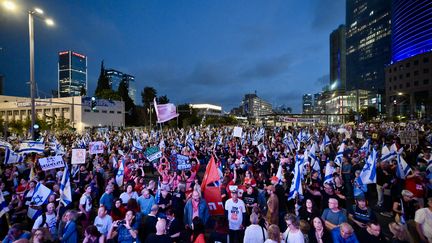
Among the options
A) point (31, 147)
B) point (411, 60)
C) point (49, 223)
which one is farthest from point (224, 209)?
point (411, 60)

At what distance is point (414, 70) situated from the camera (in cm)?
9781

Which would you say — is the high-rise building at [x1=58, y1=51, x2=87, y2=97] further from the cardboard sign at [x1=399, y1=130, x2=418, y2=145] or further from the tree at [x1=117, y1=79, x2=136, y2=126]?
the cardboard sign at [x1=399, y1=130, x2=418, y2=145]

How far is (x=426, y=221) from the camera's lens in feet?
17.8

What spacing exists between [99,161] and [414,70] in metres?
115

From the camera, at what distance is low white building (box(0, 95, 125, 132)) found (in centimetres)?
6341

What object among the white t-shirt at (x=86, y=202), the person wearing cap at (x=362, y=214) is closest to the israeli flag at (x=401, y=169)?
the person wearing cap at (x=362, y=214)

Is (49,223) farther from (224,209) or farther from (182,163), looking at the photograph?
(182,163)

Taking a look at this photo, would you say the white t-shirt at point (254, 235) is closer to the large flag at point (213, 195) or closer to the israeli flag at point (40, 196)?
the large flag at point (213, 195)

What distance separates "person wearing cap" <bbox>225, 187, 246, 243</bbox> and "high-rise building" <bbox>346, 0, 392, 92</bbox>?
462 feet

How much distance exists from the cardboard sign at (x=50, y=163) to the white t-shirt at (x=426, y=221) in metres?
10.0

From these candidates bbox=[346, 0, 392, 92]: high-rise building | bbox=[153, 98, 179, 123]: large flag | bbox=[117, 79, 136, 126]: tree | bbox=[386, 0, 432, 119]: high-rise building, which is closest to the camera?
bbox=[153, 98, 179, 123]: large flag

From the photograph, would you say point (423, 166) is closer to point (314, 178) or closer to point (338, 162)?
point (338, 162)

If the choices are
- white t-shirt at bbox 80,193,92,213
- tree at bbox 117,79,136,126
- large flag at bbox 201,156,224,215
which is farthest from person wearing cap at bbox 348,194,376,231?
tree at bbox 117,79,136,126

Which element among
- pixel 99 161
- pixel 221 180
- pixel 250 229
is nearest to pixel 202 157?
pixel 99 161
